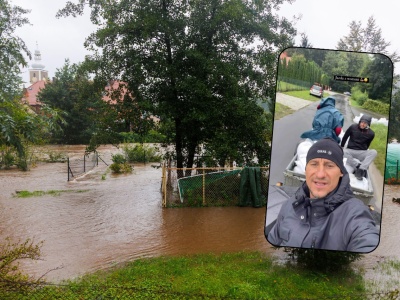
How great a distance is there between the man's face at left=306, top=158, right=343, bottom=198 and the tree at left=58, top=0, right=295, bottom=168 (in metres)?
7.76

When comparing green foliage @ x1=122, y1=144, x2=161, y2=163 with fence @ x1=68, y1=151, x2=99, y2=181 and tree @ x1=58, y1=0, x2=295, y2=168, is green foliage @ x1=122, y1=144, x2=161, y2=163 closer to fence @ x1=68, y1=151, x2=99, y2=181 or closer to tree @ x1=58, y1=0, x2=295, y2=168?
fence @ x1=68, y1=151, x2=99, y2=181

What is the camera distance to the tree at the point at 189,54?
39.9 feet

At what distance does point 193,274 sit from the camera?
6.86 m

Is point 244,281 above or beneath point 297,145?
beneath

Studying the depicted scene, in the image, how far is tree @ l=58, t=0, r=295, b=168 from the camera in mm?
12164

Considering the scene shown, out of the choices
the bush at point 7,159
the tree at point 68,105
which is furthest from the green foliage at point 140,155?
the tree at point 68,105

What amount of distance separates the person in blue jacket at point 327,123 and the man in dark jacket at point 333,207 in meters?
0.11

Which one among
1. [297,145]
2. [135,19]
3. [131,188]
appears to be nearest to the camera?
[297,145]

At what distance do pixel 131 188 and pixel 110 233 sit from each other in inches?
238

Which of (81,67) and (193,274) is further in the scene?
(81,67)

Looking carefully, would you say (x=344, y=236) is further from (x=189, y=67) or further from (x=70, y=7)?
(x=70, y=7)

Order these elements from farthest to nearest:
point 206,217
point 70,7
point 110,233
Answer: point 70,7, point 206,217, point 110,233

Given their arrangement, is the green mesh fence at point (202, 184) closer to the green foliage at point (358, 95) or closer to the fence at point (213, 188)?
the fence at point (213, 188)

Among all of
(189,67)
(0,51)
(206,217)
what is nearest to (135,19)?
(189,67)
